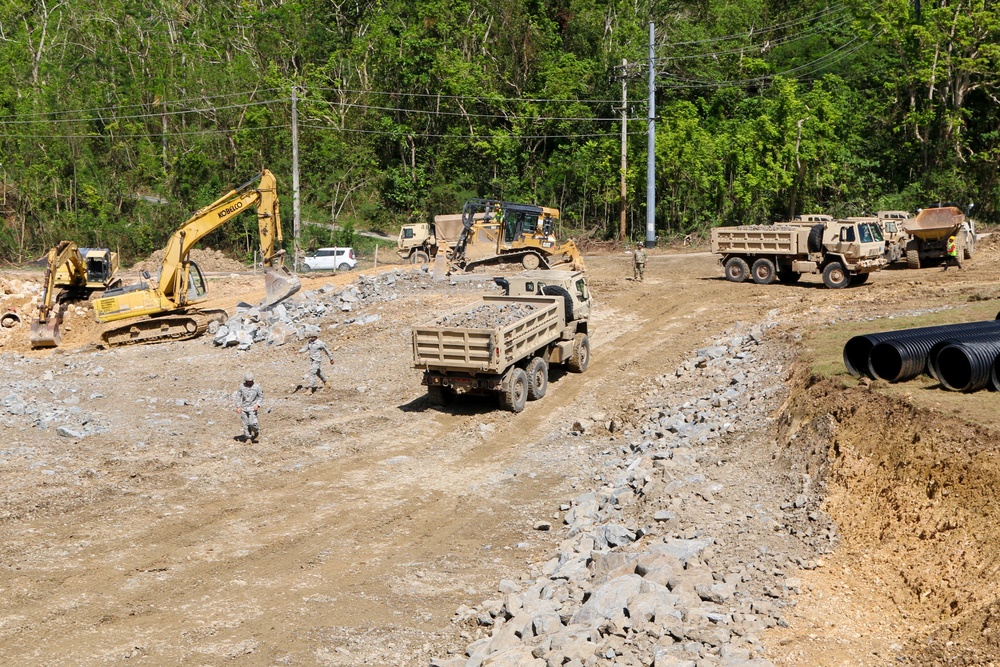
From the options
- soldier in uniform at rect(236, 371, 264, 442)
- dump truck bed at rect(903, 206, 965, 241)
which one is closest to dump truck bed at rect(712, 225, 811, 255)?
dump truck bed at rect(903, 206, 965, 241)

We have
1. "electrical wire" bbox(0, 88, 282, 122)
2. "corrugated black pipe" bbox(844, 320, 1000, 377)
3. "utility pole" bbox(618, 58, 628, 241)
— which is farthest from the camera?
"electrical wire" bbox(0, 88, 282, 122)

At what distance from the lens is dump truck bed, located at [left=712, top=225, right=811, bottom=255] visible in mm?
31922

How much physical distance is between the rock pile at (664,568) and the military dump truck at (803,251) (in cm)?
1579

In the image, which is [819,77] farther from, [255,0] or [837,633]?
[837,633]

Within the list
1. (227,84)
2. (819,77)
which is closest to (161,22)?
(227,84)

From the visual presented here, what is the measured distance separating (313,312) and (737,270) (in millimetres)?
14580

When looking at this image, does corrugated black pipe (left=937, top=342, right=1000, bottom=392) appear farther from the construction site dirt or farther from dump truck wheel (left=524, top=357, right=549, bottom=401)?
dump truck wheel (left=524, top=357, right=549, bottom=401)

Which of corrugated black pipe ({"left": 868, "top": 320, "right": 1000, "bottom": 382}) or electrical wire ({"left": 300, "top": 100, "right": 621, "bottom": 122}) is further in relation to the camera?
electrical wire ({"left": 300, "top": 100, "right": 621, "bottom": 122})

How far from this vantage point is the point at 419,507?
14.9 m

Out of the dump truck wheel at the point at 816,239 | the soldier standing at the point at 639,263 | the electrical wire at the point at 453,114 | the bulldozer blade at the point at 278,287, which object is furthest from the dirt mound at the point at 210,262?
the dump truck wheel at the point at 816,239

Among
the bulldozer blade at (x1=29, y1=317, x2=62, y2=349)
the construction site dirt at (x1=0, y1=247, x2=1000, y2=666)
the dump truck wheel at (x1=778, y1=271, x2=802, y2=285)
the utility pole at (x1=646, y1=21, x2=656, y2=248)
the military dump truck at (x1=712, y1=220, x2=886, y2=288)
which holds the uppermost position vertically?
the utility pole at (x1=646, y1=21, x2=656, y2=248)

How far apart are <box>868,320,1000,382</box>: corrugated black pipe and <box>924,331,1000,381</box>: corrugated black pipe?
0.14m

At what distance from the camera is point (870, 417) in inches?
525

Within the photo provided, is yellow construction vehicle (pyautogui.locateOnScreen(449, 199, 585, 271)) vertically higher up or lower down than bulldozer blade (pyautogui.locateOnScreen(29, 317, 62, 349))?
higher up
